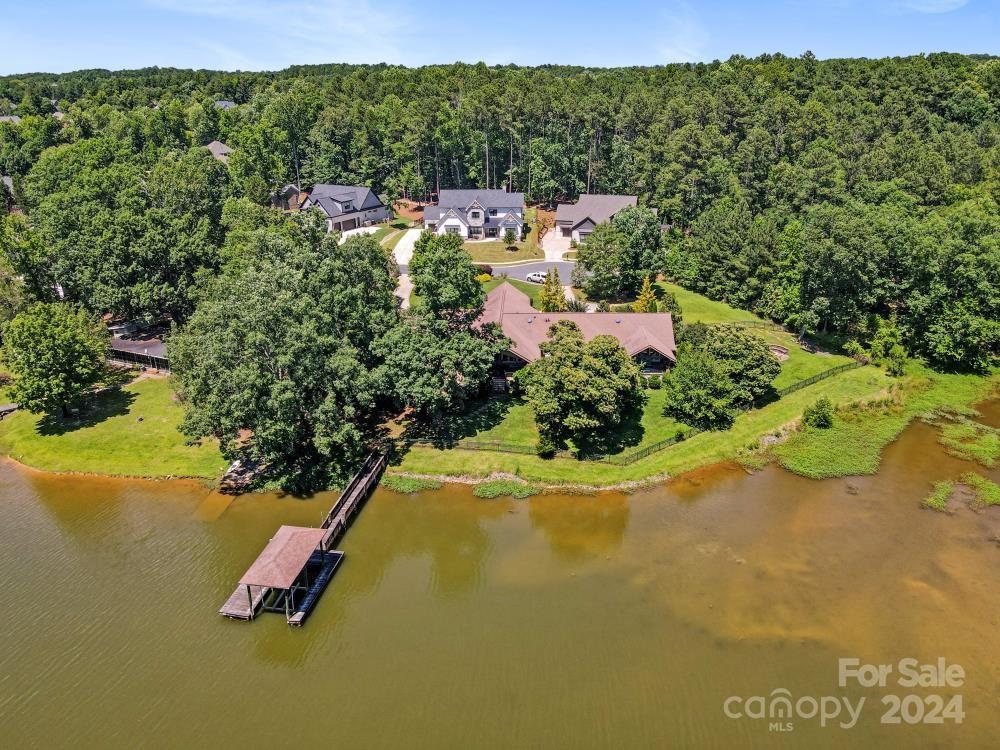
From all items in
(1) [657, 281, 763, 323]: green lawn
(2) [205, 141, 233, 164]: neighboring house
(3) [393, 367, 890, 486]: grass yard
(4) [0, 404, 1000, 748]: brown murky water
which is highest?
(2) [205, 141, 233, 164]: neighboring house

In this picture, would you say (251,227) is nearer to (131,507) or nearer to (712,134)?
(131,507)

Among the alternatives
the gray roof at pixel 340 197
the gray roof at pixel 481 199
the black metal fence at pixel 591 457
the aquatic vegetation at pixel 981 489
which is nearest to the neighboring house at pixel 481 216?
the gray roof at pixel 481 199

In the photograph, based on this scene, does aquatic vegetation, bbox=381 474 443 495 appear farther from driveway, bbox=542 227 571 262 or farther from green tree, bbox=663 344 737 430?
driveway, bbox=542 227 571 262

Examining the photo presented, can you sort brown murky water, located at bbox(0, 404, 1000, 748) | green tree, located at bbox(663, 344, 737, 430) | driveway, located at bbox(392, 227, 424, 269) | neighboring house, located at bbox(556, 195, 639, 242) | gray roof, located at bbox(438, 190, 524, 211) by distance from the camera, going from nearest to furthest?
1. brown murky water, located at bbox(0, 404, 1000, 748)
2. green tree, located at bbox(663, 344, 737, 430)
3. driveway, located at bbox(392, 227, 424, 269)
4. neighboring house, located at bbox(556, 195, 639, 242)
5. gray roof, located at bbox(438, 190, 524, 211)

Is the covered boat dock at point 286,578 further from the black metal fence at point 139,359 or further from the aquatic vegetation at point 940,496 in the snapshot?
the aquatic vegetation at point 940,496

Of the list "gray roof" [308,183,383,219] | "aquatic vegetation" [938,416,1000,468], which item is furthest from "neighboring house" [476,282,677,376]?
"gray roof" [308,183,383,219]

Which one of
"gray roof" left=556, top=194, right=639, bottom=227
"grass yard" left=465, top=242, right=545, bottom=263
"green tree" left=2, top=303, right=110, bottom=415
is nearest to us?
"green tree" left=2, top=303, right=110, bottom=415

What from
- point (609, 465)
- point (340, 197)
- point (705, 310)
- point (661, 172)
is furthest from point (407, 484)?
point (340, 197)

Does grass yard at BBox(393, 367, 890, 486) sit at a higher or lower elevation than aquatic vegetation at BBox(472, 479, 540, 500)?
higher
